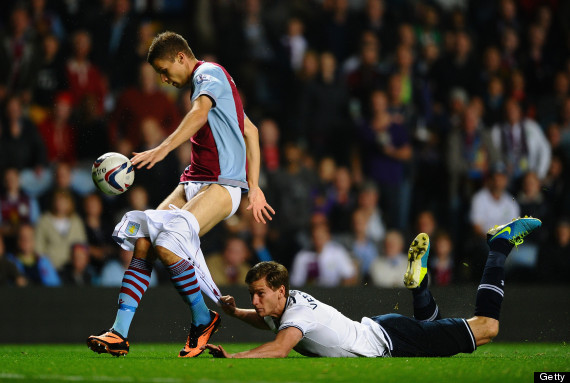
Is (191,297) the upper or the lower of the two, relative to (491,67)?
lower

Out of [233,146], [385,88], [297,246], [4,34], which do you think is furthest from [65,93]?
[233,146]

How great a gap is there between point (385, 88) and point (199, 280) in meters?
5.79

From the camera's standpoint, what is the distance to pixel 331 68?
10.9 meters

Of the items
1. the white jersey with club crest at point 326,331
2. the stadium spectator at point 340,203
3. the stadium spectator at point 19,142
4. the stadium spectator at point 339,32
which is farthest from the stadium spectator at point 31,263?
the stadium spectator at point 339,32

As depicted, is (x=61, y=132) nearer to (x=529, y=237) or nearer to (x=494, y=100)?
(x=529, y=237)

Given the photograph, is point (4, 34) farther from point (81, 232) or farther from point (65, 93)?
point (81, 232)

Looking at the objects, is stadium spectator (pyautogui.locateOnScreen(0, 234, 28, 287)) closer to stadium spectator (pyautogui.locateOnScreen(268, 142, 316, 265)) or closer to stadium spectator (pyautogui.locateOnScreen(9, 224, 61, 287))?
stadium spectator (pyautogui.locateOnScreen(9, 224, 61, 287))

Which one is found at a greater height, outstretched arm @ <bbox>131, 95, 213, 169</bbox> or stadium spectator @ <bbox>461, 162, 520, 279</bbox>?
outstretched arm @ <bbox>131, 95, 213, 169</bbox>

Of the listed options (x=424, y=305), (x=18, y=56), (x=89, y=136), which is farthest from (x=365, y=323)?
(x=18, y=56)

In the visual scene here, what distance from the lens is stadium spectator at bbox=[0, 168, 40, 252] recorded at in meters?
9.17

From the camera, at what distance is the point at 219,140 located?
20.0 ft

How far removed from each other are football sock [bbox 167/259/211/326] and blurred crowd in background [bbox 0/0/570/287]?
344 centimetres

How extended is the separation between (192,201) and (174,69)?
904 mm

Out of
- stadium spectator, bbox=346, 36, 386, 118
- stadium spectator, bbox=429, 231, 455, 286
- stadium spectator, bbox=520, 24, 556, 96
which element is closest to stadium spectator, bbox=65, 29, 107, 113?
stadium spectator, bbox=346, 36, 386, 118
